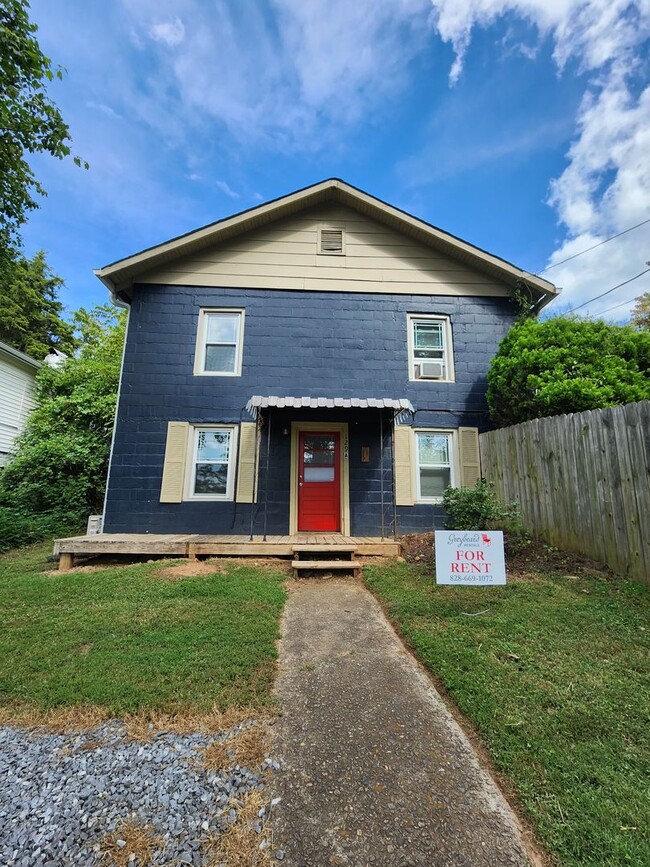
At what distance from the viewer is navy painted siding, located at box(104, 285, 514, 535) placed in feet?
24.0

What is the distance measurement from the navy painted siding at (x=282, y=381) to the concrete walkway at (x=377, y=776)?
4.55 m

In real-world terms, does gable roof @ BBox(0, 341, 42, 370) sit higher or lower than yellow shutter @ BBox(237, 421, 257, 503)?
higher

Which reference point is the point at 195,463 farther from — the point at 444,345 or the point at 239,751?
the point at 239,751

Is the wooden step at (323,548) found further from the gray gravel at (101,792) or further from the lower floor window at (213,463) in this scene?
the gray gravel at (101,792)

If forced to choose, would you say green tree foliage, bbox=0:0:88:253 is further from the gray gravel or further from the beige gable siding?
the gray gravel

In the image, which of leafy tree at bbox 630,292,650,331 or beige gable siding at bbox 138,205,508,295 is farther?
leafy tree at bbox 630,292,650,331

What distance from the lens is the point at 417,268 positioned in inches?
329

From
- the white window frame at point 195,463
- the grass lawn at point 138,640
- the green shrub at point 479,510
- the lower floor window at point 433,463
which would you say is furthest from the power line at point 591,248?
the grass lawn at point 138,640

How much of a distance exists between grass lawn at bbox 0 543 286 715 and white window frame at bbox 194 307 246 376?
13.4ft

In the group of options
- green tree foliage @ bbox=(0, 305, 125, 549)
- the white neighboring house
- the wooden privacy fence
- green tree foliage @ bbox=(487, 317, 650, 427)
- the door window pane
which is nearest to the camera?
the wooden privacy fence

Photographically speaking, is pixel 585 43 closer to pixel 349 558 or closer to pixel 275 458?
pixel 275 458

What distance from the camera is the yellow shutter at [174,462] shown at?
727 cm

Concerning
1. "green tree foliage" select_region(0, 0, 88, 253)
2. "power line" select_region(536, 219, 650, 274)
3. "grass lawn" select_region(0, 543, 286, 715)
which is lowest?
"grass lawn" select_region(0, 543, 286, 715)

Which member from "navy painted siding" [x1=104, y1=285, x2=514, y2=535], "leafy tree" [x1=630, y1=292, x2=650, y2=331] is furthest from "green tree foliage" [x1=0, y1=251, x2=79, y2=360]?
"leafy tree" [x1=630, y1=292, x2=650, y2=331]
